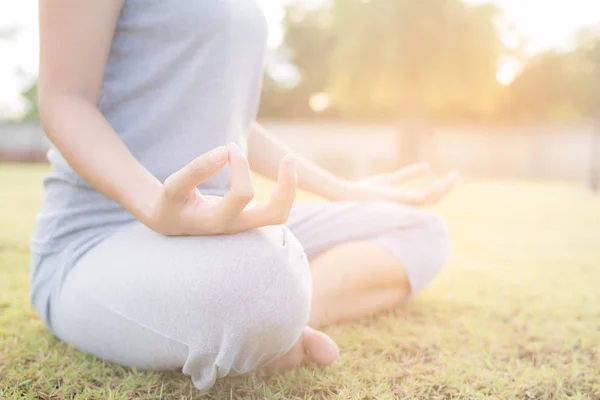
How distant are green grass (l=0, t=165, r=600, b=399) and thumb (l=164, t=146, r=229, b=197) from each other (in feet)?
1.36

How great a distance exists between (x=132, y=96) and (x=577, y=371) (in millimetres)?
1036

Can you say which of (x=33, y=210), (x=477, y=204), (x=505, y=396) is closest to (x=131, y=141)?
(x=505, y=396)

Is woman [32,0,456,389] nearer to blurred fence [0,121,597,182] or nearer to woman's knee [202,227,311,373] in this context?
woman's knee [202,227,311,373]

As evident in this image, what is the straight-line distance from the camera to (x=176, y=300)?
894 mm

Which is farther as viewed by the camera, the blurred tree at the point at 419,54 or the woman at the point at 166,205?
the blurred tree at the point at 419,54

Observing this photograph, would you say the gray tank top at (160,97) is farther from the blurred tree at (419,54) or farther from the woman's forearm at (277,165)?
the blurred tree at (419,54)

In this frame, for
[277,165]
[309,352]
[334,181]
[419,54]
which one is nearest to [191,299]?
[309,352]

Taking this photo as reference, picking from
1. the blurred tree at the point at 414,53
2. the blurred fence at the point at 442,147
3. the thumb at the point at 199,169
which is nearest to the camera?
the thumb at the point at 199,169

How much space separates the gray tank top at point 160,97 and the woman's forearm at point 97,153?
0.13 m

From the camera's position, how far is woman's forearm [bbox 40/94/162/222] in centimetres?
90

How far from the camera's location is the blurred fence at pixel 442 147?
1703cm

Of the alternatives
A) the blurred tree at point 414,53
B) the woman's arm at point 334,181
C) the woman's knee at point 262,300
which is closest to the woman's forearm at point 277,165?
the woman's arm at point 334,181

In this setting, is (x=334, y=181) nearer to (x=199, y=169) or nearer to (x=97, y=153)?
(x=97, y=153)

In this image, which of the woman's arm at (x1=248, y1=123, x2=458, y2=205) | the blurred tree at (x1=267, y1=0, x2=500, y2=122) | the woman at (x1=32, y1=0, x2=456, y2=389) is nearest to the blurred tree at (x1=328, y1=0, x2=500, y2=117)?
the blurred tree at (x1=267, y1=0, x2=500, y2=122)
